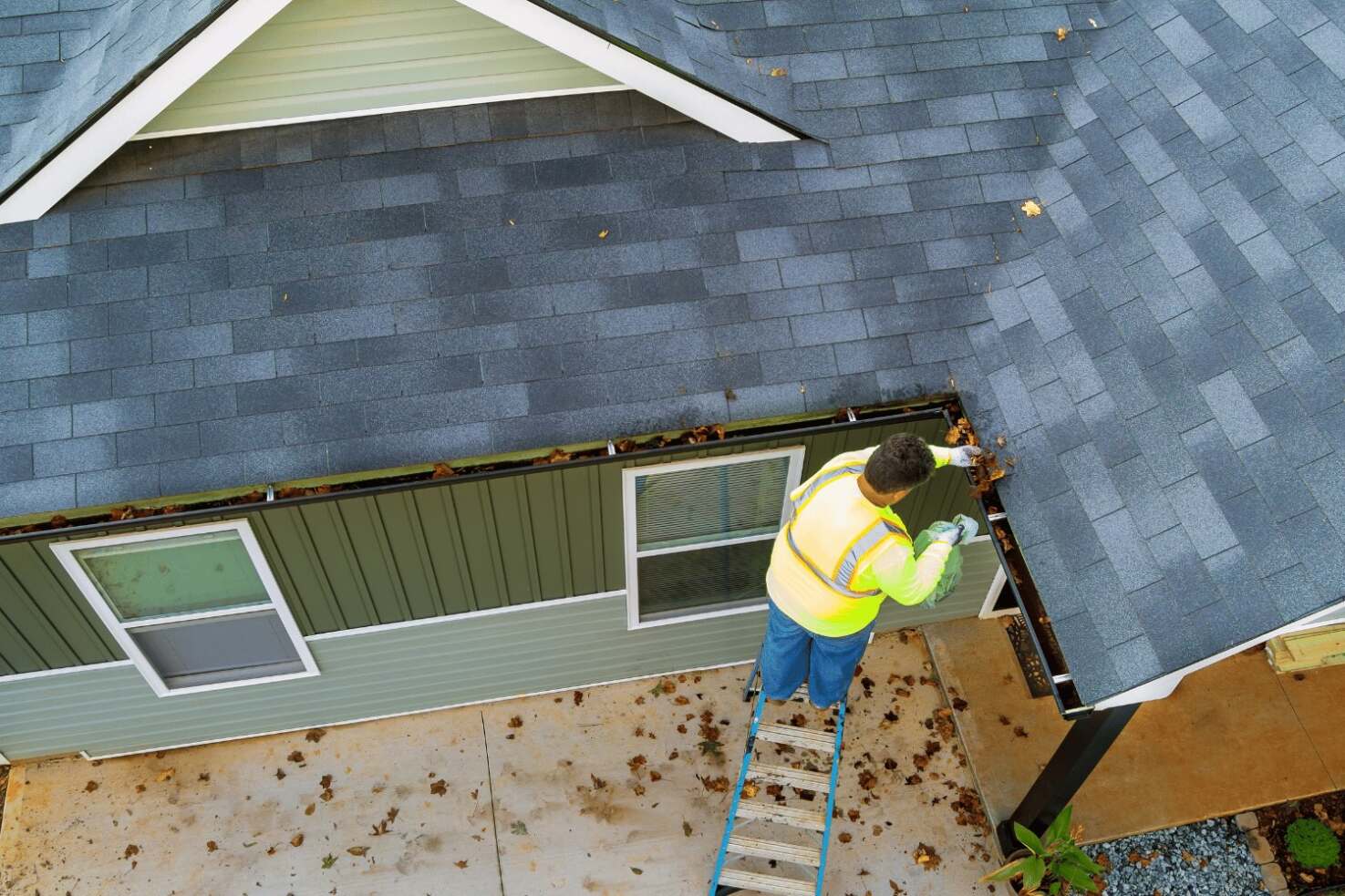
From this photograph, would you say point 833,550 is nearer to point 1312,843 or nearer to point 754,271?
point 754,271

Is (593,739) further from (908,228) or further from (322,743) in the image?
(908,228)

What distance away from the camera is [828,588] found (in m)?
6.45

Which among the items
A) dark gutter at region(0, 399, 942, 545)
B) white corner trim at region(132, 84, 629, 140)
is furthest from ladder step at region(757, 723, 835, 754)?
white corner trim at region(132, 84, 629, 140)

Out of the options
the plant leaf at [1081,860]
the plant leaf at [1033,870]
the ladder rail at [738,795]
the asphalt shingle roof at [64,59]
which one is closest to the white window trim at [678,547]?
the ladder rail at [738,795]

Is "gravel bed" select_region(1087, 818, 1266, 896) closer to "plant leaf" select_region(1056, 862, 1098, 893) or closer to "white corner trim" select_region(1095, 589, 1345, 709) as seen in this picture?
"plant leaf" select_region(1056, 862, 1098, 893)

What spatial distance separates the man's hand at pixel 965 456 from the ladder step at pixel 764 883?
3273 mm

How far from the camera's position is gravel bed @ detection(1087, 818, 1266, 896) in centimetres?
823

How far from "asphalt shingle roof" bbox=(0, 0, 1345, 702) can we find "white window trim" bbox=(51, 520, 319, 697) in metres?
0.73

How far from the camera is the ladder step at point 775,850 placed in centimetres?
780

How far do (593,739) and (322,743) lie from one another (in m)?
2.11

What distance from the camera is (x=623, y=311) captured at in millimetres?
6805

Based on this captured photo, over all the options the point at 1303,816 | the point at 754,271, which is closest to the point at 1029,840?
the point at 1303,816

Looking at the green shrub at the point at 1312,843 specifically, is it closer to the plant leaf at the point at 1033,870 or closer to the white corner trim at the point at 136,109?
the plant leaf at the point at 1033,870

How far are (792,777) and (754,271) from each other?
3.47 meters
